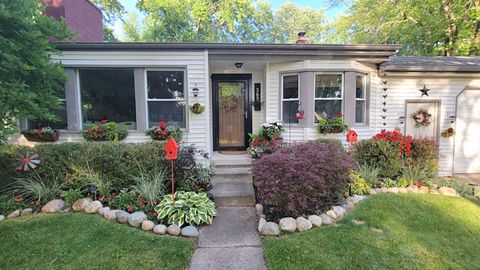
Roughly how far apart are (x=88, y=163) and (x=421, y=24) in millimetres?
16042

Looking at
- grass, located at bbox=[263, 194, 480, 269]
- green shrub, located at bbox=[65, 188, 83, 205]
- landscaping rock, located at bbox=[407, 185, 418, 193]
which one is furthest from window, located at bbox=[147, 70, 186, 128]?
landscaping rock, located at bbox=[407, 185, 418, 193]

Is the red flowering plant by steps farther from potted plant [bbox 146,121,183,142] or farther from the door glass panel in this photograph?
potted plant [bbox 146,121,183,142]

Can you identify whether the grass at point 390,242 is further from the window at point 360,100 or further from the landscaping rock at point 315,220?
the window at point 360,100

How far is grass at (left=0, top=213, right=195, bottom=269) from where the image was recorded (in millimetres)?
2633

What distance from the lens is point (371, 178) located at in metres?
4.94

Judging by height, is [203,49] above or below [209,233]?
above

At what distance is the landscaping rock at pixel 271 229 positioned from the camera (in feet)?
10.8

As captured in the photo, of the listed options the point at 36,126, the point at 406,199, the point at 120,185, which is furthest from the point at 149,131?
the point at 406,199

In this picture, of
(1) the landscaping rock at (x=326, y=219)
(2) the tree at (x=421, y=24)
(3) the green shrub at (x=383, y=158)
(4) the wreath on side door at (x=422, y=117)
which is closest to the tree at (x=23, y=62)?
(1) the landscaping rock at (x=326, y=219)

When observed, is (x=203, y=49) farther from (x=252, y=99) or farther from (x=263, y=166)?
(x=263, y=166)

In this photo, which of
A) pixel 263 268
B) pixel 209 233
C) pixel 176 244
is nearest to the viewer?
pixel 263 268

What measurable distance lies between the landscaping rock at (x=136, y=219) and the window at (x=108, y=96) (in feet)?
9.99

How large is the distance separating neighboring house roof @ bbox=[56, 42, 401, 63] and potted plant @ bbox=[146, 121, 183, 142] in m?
1.89

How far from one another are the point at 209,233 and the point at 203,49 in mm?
4171
